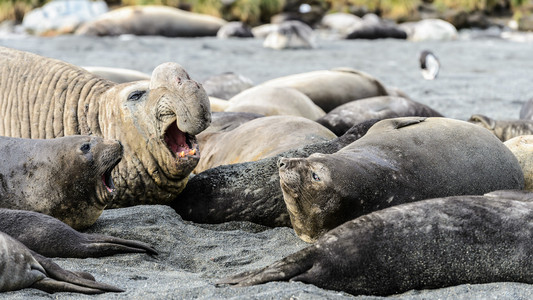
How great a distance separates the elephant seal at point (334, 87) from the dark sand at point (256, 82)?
96 centimetres

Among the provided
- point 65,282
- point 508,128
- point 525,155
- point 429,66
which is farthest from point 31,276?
point 429,66

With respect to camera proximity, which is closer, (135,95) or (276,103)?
(135,95)

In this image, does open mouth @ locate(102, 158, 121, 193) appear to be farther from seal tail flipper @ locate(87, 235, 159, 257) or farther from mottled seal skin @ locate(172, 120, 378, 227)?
mottled seal skin @ locate(172, 120, 378, 227)

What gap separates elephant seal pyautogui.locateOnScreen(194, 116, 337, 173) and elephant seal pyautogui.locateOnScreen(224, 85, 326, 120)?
1.01 metres

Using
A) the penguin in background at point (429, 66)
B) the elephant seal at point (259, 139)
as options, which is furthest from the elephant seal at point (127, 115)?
the penguin in background at point (429, 66)

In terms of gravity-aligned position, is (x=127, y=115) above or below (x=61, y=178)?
above

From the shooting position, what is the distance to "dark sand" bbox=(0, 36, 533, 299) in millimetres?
2793

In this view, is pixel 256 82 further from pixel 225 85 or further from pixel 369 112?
pixel 369 112

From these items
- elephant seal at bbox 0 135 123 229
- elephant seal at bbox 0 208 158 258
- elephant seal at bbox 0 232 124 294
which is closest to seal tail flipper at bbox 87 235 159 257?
elephant seal at bbox 0 208 158 258

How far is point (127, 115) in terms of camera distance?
4.32 metres

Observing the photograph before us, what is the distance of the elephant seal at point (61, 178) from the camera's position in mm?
3670

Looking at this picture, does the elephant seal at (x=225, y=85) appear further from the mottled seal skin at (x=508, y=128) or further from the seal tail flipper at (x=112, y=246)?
the seal tail flipper at (x=112, y=246)

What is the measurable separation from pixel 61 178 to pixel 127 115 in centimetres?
75

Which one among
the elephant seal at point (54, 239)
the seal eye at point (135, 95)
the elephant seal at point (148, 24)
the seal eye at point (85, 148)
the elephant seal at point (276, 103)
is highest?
the seal eye at point (135, 95)
